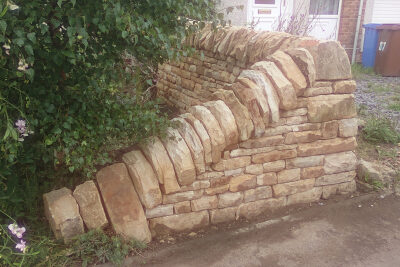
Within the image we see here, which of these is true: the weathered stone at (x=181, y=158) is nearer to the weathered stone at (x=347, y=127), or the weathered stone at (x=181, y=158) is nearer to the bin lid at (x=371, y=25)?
the weathered stone at (x=347, y=127)

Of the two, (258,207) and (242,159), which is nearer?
(242,159)

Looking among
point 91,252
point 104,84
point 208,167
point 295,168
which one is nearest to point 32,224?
point 91,252

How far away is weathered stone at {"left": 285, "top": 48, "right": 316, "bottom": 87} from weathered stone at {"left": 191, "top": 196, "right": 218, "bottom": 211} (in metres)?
1.30

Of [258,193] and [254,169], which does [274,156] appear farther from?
[258,193]

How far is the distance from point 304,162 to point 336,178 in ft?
1.48

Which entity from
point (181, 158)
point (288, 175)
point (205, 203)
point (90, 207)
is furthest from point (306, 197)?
point (90, 207)

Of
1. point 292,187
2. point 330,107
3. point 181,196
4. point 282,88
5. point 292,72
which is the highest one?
point 292,72

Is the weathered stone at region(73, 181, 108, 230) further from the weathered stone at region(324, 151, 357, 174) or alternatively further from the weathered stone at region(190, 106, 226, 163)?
the weathered stone at region(324, 151, 357, 174)

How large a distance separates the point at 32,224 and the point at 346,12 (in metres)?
9.72

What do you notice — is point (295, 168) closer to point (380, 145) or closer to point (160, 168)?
point (160, 168)

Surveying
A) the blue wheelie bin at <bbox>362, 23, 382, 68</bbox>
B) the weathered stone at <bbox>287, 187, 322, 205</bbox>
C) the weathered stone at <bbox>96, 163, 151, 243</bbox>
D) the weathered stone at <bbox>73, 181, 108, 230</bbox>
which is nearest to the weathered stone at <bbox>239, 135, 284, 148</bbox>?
the weathered stone at <bbox>287, 187, 322, 205</bbox>

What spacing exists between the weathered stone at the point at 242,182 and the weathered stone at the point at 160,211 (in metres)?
0.56

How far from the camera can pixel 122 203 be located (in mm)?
3002

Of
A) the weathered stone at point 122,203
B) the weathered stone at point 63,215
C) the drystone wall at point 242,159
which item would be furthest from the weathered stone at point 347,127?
the weathered stone at point 63,215
